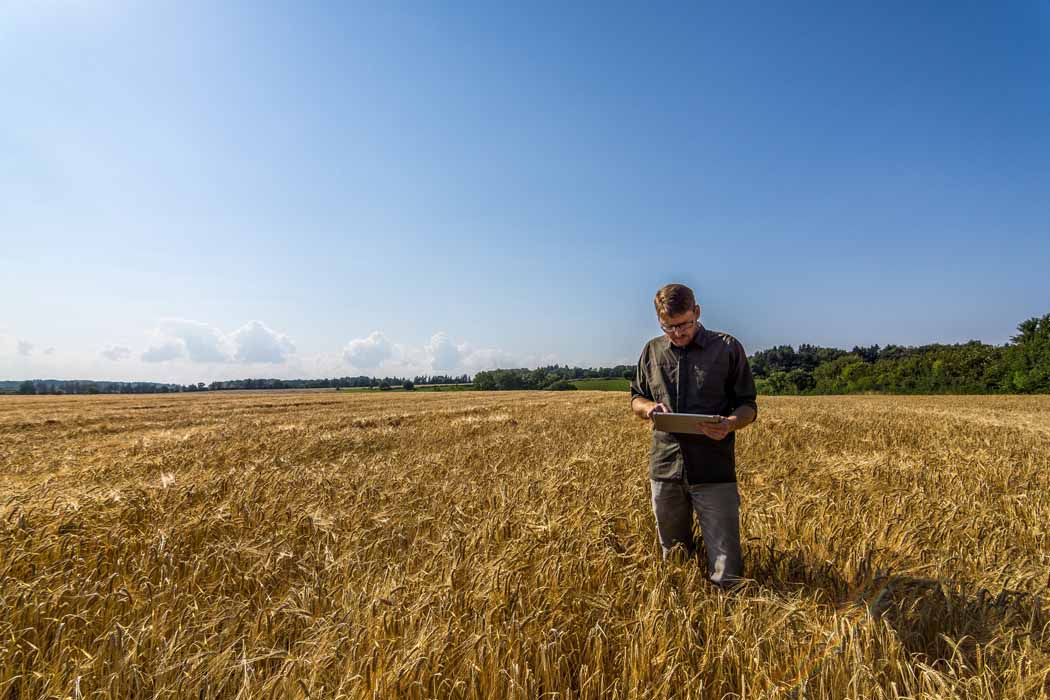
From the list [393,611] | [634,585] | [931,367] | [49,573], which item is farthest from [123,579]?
[931,367]

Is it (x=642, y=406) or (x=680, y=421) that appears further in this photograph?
(x=642, y=406)

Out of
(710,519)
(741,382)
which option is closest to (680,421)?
(741,382)

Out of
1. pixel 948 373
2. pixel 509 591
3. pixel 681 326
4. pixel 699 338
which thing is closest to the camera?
pixel 509 591

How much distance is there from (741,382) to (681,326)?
1.92 ft

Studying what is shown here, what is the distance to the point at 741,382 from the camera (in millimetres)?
3115

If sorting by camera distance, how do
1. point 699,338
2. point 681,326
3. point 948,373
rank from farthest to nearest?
point 948,373
point 699,338
point 681,326

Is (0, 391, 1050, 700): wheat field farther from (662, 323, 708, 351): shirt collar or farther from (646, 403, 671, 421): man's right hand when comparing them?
(662, 323, 708, 351): shirt collar

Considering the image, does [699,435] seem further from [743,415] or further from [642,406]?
[642,406]

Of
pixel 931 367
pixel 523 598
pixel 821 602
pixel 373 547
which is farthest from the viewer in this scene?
pixel 931 367

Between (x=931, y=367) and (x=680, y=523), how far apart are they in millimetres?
69597

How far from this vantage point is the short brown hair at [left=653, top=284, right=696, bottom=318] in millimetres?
3008

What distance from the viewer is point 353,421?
1547 centimetres

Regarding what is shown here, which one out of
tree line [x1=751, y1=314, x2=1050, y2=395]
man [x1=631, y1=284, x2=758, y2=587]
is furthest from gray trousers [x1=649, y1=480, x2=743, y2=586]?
tree line [x1=751, y1=314, x2=1050, y2=395]

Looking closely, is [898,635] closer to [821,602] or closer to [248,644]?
[821,602]
